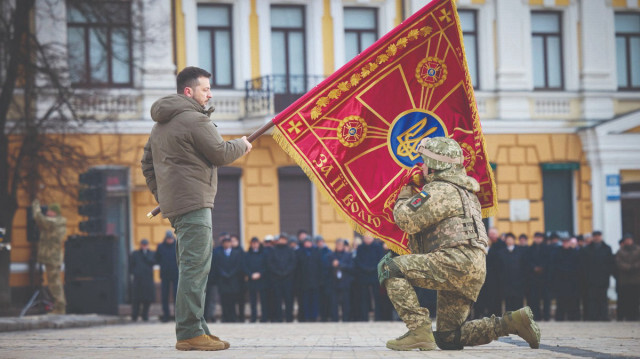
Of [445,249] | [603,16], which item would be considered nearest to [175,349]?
[445,249]

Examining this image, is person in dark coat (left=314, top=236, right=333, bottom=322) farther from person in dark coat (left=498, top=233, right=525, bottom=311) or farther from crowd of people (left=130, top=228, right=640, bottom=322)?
person in dark coat (left=498, top=233, right=525, bottom=311)

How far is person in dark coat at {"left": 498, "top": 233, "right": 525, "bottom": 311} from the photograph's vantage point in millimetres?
20125

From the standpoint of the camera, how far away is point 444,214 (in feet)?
26.3

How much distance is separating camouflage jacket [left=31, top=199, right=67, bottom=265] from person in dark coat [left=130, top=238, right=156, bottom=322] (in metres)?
1.54

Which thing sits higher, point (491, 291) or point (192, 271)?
point (192, 271)

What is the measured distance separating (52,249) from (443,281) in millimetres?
14428

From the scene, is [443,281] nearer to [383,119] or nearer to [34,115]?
[383,119]

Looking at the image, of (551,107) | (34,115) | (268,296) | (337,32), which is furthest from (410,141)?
(551,107)

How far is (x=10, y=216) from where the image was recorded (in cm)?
2131

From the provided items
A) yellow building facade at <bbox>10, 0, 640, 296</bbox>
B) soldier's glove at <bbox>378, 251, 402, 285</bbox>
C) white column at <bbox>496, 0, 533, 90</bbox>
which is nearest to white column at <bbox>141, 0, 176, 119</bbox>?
yellow building facade at <bbox>10, 0, 640, 296</bbox>

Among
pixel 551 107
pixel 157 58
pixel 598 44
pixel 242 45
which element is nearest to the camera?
pixel 157 58

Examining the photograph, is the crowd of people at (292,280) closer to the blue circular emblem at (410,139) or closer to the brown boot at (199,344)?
the blue circular emblem at (410,139)

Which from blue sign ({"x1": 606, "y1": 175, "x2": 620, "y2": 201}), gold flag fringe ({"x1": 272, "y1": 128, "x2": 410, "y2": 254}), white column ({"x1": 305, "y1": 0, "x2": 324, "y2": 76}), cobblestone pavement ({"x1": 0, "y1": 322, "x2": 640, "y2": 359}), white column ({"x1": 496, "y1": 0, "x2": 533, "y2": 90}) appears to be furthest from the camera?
white column ({"x1": 496, "y1": 0, "x2": 533, "y2": 90})

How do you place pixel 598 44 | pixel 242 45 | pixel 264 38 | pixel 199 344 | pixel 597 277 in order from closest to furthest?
pixel 199 344
pixel 597 277
pixel 242 45
pixel 264 38
pixel 598 44
